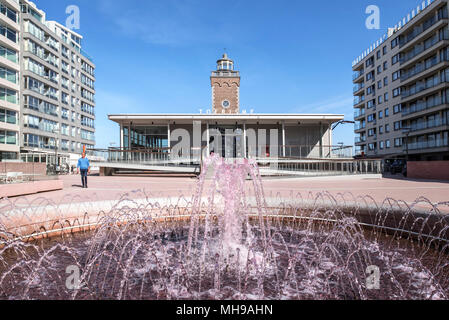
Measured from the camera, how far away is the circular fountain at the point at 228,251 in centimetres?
355

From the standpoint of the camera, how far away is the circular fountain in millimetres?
3547

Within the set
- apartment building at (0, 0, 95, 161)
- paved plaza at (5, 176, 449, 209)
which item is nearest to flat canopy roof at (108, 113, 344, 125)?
paved plaza at (5, 176, 449, 209)

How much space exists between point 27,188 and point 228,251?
32.8 feet

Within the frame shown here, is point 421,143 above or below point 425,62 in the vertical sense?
below

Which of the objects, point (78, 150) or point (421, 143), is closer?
point (421, 143)

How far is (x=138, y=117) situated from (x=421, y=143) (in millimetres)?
39329

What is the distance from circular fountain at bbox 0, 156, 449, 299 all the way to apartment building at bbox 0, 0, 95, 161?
32.8 m

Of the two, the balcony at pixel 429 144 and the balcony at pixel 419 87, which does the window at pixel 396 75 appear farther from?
the balcony at pixel 429 144

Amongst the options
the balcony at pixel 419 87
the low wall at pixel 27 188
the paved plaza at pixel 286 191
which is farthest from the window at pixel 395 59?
the low wall at pixel 27 188

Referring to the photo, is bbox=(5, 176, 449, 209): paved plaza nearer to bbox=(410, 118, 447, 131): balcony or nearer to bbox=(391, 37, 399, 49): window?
bbox=(410, 118, 447, 131): balcony

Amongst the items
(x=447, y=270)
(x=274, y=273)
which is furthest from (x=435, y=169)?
(x=274, y=273)

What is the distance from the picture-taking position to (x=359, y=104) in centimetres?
5884

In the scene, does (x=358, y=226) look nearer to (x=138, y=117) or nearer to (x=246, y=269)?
(x=246, y=269)
